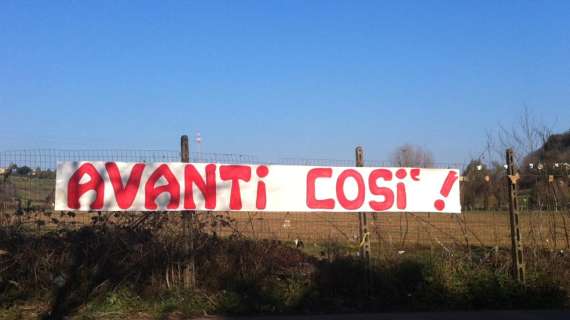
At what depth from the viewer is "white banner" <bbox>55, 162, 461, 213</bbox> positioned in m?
8.04

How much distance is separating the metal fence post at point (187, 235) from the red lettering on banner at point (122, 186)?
0.71 metres

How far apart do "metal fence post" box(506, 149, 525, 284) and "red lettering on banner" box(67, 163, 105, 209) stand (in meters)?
6.16

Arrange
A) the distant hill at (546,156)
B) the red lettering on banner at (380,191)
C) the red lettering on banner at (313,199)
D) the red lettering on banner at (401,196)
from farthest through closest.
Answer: the distant hill at (546,156) → the red lettering on banner at (401,196) → the red lettering on banner at (380,191) → the red lettering on banner at (313,199)

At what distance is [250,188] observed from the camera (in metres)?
8.62

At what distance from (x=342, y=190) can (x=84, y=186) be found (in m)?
3.74

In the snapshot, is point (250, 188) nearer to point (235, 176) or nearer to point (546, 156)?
point (235, 176)

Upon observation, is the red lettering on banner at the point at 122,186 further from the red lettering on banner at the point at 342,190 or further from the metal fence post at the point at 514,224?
the metal fence post at the point at 514,224

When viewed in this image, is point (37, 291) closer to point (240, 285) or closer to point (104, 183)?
point (104, 183)

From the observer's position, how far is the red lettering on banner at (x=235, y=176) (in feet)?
27.9

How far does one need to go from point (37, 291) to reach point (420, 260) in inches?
213

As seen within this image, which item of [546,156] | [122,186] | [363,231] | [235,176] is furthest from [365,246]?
[546,156]

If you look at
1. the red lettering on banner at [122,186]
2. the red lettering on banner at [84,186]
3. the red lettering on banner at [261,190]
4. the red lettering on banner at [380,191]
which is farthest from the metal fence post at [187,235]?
the red lettering on banner at [380,191]

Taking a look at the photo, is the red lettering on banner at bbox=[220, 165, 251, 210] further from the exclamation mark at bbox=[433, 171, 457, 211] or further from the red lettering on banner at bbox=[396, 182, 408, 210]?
the exclamation mark at bbox=[433, 171, 457, 211]

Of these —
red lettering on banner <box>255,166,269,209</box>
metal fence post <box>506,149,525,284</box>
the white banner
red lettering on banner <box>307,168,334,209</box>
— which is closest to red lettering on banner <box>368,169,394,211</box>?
the white banner
